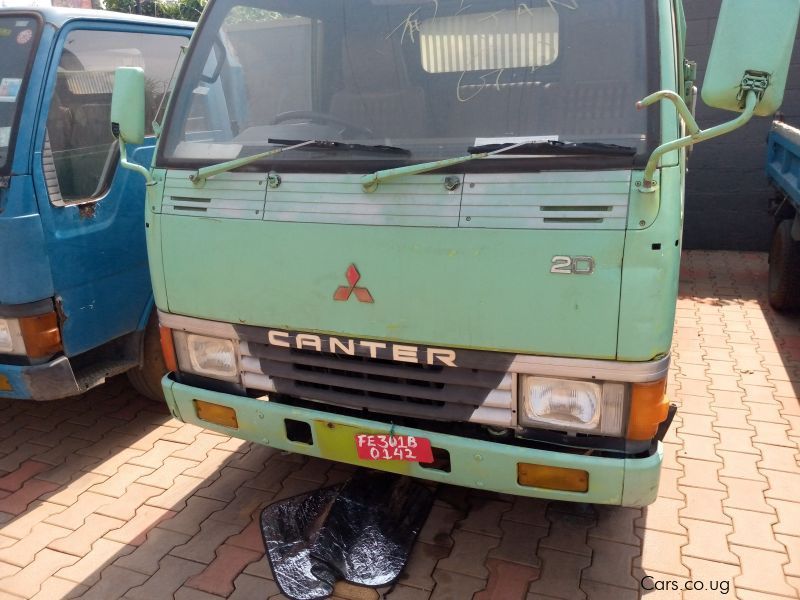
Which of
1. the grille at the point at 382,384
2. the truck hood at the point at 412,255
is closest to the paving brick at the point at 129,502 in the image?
the grille at the point at 382,384

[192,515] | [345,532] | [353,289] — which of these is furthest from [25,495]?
[353,289]

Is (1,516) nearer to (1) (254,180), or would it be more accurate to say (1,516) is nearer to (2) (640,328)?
(1) (254,180)

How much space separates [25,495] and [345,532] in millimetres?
1663

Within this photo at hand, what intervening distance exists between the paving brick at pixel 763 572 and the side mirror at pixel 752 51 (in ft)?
5.80

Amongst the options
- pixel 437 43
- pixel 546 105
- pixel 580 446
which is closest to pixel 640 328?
pixel 580 446

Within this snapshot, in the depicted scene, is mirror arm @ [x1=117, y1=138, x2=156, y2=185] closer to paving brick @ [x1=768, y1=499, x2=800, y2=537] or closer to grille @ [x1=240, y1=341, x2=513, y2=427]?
grille @ [x1=240, y1=341, x2=513, y2=427]

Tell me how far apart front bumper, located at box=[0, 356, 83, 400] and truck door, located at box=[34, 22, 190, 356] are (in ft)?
0.40

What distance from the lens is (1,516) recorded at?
3.15 metres

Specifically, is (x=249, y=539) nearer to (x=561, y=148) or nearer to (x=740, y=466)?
(x=561, y=148)

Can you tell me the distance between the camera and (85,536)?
298cm

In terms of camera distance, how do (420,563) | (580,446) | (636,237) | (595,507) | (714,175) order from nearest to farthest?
(636,237), (580,446), (420,563), (595,507), (714,175)

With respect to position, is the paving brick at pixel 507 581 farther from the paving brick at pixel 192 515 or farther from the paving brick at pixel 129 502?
the paving brick at pixel 129 502

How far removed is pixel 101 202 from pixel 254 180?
1.37 m

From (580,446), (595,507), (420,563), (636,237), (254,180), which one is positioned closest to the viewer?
(636,237)
